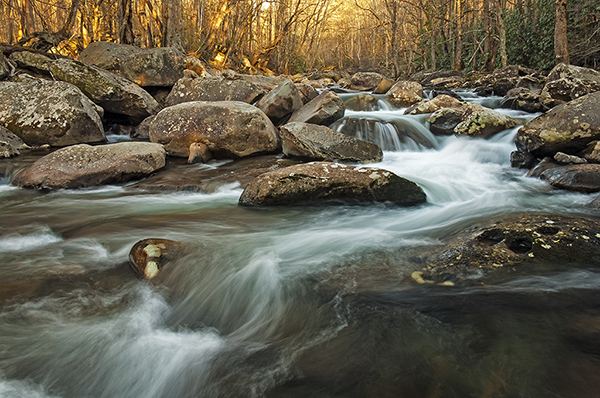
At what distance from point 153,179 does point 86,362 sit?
403cm

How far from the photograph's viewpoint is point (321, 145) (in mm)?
Result: 6215

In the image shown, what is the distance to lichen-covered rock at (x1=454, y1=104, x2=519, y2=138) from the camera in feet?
24.2

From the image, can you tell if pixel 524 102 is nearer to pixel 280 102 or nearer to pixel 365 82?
pixel 280 102

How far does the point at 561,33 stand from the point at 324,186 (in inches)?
448

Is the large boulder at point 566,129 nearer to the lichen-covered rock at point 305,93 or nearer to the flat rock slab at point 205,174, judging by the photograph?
the flat rock slab at point 205,174

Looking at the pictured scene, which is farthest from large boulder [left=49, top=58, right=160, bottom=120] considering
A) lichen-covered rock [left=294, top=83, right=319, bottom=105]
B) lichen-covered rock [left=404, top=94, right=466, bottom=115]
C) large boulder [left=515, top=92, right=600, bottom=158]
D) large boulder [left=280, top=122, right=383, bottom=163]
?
large boulder [left=515, top=92, right=600, bottom=158]

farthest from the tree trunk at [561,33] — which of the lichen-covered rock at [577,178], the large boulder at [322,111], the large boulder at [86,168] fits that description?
the large boulder at [86,168]

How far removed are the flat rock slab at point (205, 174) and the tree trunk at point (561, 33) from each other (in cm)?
1026

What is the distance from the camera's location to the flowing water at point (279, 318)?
1.77m

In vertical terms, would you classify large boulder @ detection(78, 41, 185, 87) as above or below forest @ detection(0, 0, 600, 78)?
below

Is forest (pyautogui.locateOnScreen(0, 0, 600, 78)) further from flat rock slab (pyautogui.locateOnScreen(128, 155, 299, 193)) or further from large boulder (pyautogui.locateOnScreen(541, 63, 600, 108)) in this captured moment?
flat rock slab (pyautogui.locateOnScreen(128, 155, 299, 193))

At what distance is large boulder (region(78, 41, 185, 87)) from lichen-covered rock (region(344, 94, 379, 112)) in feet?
15.7

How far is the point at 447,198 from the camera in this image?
16.8 feet

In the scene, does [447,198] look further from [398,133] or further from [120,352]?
[120,352]
